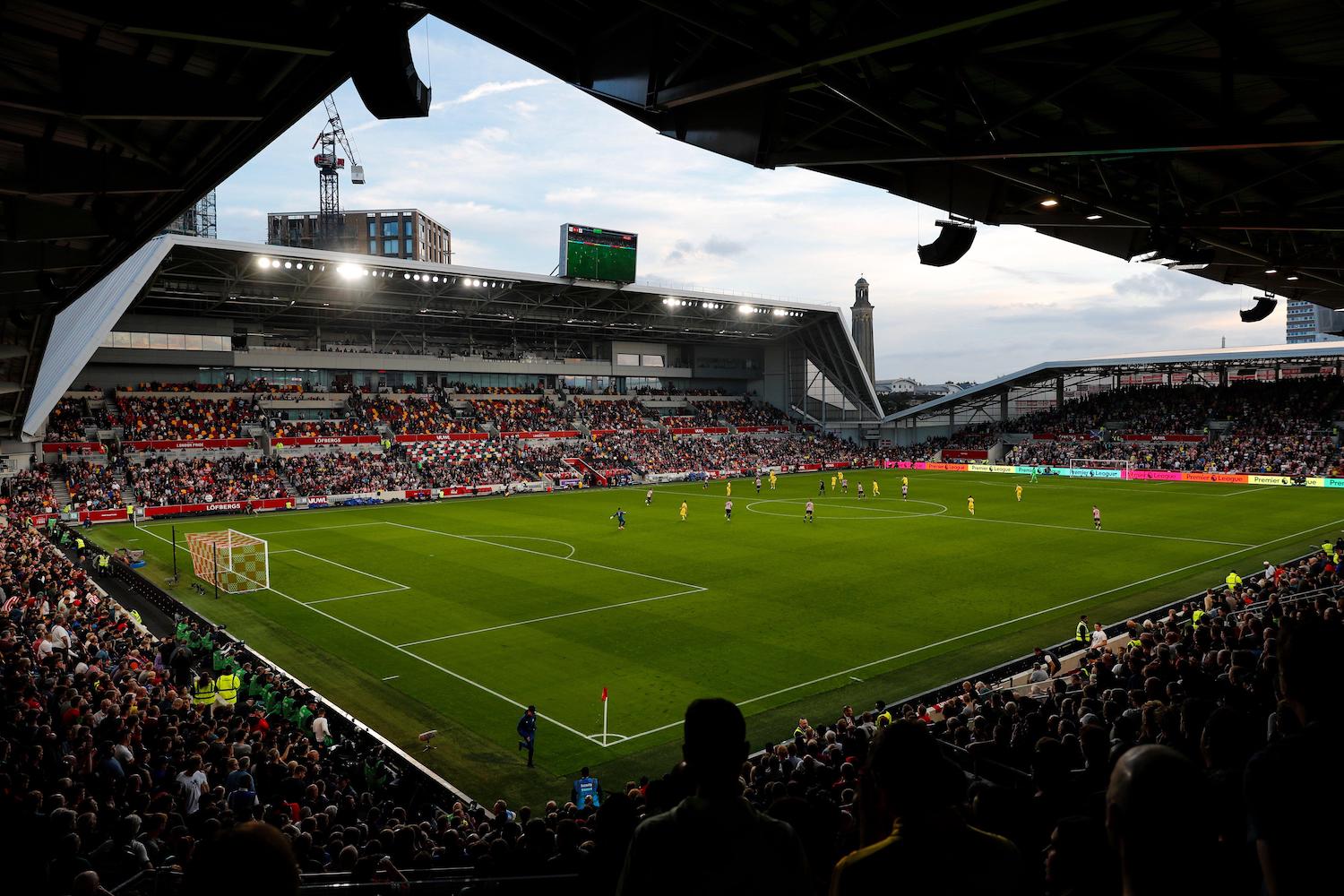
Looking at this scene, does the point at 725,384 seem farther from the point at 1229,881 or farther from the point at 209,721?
the point at 1229,881

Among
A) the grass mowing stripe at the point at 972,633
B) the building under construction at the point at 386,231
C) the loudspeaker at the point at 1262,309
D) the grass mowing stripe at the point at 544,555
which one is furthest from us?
the building under construction at the point at 386,231

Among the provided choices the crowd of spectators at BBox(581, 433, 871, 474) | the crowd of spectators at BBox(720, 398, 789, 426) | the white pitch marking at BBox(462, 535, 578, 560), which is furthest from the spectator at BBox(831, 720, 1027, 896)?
the crowd of spectators at BBox(720, 398, 789, 426)

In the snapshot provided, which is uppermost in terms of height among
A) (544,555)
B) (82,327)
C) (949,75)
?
(82,327)

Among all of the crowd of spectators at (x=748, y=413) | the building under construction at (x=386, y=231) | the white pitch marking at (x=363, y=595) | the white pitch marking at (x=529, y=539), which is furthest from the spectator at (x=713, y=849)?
the building under construction at (x=386, y=231)

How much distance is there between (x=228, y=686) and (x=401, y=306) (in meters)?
52.0

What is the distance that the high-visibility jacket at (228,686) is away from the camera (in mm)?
17516

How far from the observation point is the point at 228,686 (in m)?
17.6

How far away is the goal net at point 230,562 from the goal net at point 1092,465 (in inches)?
2437

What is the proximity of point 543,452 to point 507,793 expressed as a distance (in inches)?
2228

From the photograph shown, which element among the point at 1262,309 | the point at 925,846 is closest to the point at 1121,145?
the point at 925,846

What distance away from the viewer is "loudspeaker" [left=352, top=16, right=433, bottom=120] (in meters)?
6.89

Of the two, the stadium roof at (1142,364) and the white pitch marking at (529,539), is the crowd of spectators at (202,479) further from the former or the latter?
the stadium roof at (1142,364)

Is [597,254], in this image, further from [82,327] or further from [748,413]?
[82,327]

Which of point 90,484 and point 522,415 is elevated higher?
point 522,415
